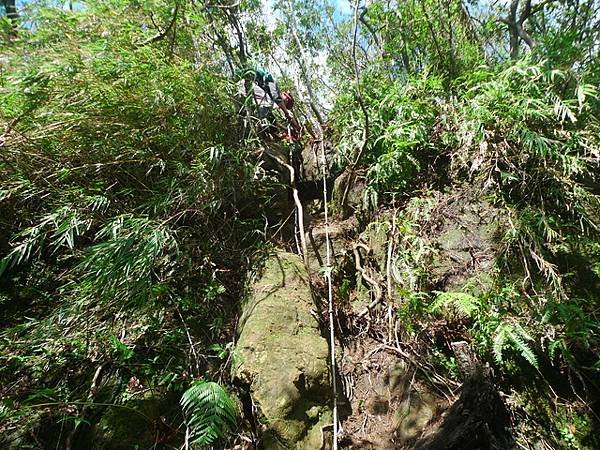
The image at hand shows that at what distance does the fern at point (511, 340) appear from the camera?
76.1 inches

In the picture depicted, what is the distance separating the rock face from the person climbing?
1977 mm

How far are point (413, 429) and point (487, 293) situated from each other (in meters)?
0.97

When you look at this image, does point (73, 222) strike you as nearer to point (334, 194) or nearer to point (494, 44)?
point (334, 194)

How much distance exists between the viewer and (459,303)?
7.25 feet

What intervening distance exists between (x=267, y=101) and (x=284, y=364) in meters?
3.05

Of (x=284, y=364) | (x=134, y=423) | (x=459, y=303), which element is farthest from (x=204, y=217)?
(x=459, y=303)

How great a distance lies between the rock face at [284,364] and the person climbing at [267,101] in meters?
1.98

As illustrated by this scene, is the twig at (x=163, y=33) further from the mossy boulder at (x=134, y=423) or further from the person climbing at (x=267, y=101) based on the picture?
the mossy boulder at (x=134, y=423)

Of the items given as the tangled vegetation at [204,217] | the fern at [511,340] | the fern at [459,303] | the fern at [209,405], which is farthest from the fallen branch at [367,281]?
the fern at [209,405]

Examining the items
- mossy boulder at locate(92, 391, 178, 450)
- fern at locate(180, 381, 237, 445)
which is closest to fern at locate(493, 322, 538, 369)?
fern at locate(180, 381, 237, 445)

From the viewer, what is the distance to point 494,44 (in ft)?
19.2

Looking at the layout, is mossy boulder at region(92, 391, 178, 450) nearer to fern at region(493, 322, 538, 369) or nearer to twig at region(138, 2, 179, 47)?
fern at region(493, 322, 538, 369)

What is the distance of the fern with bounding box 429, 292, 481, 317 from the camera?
→ 2.17 meters

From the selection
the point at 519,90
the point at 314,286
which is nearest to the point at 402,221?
the point at 314,286
